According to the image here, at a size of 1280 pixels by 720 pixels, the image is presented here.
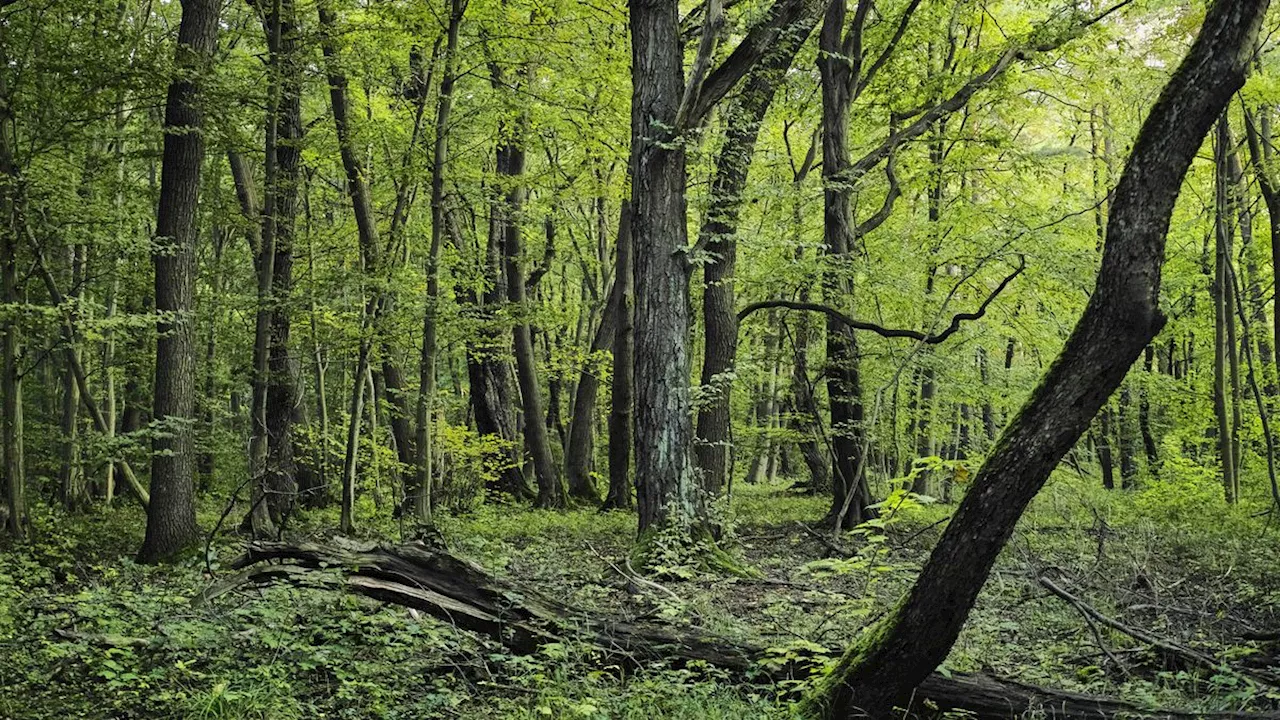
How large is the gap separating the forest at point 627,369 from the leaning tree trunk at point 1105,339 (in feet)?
0.05

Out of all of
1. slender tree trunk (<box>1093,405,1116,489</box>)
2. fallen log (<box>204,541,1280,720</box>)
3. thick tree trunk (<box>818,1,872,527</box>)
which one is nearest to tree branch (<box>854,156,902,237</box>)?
thick tree trunk (<box>818,1,872,527</box>)

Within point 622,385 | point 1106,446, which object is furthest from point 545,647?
point 1106,446

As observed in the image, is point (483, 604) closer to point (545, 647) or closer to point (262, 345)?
point (545, 647)

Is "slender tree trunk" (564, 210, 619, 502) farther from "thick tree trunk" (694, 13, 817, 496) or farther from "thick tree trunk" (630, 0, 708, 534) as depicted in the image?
"thick tree trunk" (630, 0, 708, 534)

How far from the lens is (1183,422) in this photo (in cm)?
1988

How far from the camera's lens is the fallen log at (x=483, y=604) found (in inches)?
200

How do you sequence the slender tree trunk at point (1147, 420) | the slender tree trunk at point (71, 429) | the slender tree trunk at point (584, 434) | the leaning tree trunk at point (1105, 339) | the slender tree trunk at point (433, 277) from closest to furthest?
the leaning tree trunk at point (1105, 339) < the slender tree trunk at point (433, 277) < the slender tree trunk at point (71, 429) < the slender tree trunk at point (584, 434) < the slender tree trunk at point (1147, 420)

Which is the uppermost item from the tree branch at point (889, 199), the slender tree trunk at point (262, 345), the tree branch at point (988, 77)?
the tree branch at point (988, 77)

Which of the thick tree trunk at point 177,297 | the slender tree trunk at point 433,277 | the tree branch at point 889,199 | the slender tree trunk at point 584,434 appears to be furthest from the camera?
the slender tree trunk at point 584,434

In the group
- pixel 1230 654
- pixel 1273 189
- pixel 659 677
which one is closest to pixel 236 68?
pixel 659 677

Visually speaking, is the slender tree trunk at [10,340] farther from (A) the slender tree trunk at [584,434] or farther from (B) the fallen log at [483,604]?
(A) the slender tree trunk at [584,434]

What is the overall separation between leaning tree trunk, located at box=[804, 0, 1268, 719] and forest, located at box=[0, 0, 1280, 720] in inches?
0.7

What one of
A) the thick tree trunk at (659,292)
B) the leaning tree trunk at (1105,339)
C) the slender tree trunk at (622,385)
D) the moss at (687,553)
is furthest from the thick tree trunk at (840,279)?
the leaning tree trunk at (1105,339)

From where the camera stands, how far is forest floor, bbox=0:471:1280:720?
4.42m
